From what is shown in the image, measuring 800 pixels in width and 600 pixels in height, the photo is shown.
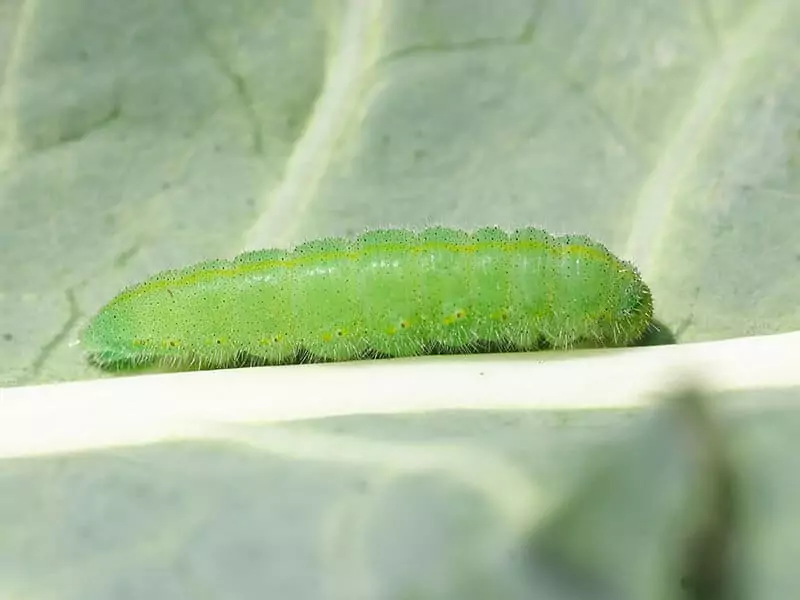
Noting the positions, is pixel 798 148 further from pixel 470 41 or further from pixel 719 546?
pixel 719 546

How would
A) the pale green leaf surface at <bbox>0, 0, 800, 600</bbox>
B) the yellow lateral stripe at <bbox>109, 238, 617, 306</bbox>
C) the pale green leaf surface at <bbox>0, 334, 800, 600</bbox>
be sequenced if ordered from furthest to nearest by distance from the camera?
the yellow lateral stripe at <bbox>109, 238, 617, 306</bbox>
the pale green leaf surface at <bbox>0, 0, 800, 600</bbox>
the pale green leaf surface at <bbox>0, 334, 800, 600</bbox>

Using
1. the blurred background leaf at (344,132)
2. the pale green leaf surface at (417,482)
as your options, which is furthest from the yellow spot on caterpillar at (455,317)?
the blurred background leaf at (344,132)

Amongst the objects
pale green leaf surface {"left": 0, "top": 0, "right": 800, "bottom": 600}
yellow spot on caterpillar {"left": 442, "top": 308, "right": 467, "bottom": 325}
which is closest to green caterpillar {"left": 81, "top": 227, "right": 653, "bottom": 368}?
yellow spot on caterpillar {"left": 442, "top": 308, "right": 467, "bottom": 325}

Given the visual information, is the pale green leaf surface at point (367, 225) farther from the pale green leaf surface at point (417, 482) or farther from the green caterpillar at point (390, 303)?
the green caterpillar at point (390, 303)

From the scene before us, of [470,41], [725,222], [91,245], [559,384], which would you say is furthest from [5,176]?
[725,222]

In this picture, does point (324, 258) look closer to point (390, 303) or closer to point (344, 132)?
point (390, 303)

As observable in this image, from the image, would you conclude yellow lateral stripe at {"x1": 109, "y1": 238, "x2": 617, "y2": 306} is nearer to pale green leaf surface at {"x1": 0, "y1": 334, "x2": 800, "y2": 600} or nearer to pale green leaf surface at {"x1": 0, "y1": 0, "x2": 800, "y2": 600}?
pale green leaf surface at {"x1": 0, "y1": 0, "x2": 800, "y2": 600}
